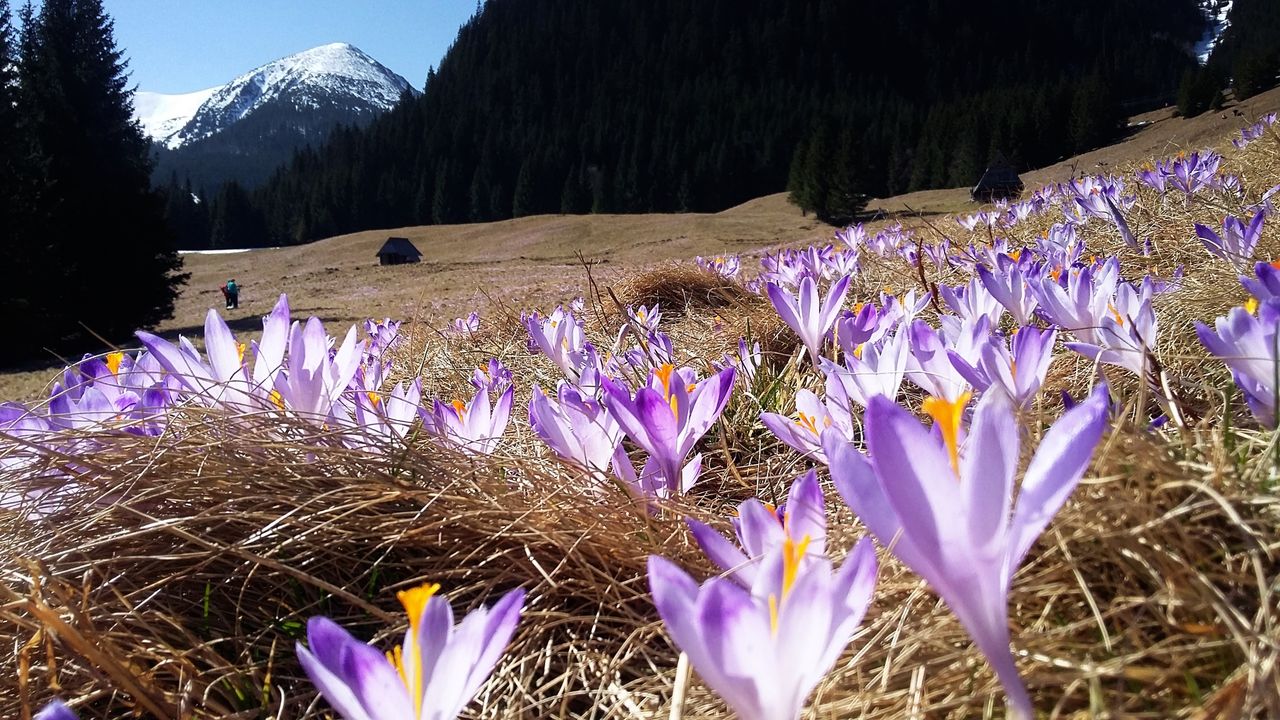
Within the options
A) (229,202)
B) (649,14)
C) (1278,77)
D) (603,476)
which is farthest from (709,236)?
(649,14)

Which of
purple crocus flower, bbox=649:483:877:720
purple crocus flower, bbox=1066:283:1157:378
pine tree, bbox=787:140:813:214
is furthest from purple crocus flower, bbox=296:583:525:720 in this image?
pine tree, bbox=787:140:813:214

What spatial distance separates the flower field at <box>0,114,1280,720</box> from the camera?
436 millimetres

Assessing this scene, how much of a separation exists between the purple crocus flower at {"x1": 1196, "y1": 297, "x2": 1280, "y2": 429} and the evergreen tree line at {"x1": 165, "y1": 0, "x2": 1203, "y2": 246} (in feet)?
144

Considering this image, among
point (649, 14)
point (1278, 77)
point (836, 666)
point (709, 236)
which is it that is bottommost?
point (836, 666)

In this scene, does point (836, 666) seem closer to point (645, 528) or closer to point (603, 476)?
point (645, 528)

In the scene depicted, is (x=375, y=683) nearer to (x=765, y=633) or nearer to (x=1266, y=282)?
(x=765, y=633)

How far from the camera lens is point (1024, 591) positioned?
0.61m

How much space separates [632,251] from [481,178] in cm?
5049

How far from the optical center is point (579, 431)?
1064 millimetres

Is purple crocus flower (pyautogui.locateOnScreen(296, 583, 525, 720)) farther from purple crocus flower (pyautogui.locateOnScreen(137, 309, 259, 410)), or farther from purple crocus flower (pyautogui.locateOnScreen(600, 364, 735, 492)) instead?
purple crocus flower (pyautogui.locateOnScreen(137, 309, 259, 410))

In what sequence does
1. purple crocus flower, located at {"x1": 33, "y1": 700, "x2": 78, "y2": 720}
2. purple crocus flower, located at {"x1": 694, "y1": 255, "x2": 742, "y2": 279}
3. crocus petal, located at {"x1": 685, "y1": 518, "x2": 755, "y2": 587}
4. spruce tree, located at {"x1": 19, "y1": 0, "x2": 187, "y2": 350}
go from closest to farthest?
purple crocus flower, located at {"x1": 33, "y1": 700, "x2": 78, "y2": 720}
crocus petal, located at {"x1": 685, "y1": 518, "x2": 755, "y2": 587}
purple crocus flower, located at {"x1": 694, "y1": 255, "x2": 742, "y2": 279}
spruce tree, located at {"x1": 19, "y1": 0, "x2": 187, "y2": 350}

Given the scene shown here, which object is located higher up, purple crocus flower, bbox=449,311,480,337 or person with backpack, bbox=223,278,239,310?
purple crocus flower, bbox=449,311,480,337

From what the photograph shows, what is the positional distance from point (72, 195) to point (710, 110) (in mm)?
68574

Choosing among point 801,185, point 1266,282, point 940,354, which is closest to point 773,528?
point 940,354
